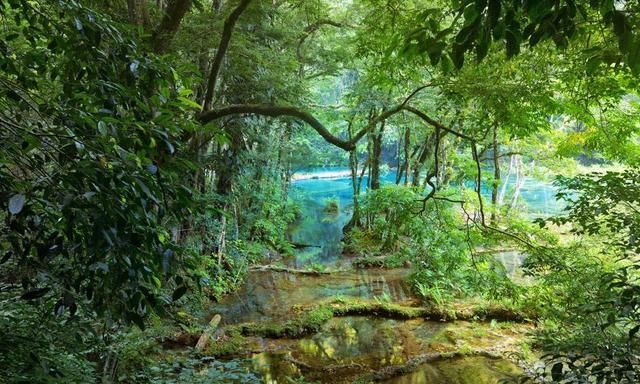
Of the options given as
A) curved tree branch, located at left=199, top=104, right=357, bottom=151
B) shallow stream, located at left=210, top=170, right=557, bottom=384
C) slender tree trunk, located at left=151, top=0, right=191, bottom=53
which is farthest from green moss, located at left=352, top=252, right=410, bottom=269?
slender tree trunk, located at left=151, top=0, right=191, bottom=53

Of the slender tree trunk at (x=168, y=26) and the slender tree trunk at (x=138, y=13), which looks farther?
the slender tree trunk at (x=168, y=26)

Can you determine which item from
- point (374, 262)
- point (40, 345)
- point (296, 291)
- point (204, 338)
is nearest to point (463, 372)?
point (204, 338)

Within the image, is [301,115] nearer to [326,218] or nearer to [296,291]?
[296,291]

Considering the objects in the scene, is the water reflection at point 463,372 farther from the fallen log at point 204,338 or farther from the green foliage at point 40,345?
the green foliage at point 40,345

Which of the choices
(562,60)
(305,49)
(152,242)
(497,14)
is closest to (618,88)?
(562,60)

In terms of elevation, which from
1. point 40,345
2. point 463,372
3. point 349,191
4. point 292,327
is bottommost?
point 463,372

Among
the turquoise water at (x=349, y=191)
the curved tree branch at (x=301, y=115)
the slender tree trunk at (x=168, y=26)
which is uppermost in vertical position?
the slender tree trunk at (x=168, y=26)

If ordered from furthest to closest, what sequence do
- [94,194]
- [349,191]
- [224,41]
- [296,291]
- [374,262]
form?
[349,191] → [374,262] → [296,291] → [224,41] → [94,194]

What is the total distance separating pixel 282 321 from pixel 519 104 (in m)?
4.98

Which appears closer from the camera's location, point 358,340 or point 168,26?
point 168,26

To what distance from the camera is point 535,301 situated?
6152 millimetres

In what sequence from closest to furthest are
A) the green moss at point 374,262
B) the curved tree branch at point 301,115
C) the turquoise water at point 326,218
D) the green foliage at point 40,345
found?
the green foliage at point 40,345 → the curved tree branch at point 301,115 → the green moss at point 374,262 → the turquoise water at point 326,218

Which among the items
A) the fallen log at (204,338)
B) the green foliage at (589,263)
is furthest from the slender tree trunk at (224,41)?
the green foliage at (589,263)

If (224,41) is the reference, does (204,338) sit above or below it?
below
